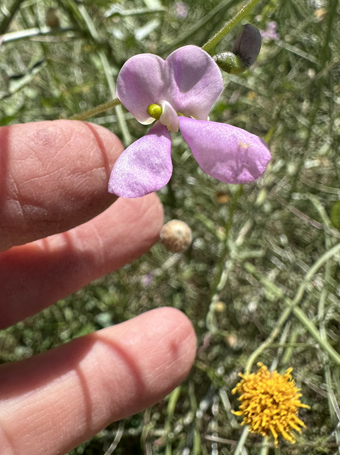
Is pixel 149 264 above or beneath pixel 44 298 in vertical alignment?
beneath

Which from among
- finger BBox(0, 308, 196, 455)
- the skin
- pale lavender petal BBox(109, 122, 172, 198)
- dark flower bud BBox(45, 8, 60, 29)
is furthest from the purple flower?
dark flower bud BBox(45, 8, 60, 29)

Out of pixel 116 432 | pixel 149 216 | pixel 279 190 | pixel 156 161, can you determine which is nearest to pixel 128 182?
pixel 156 161

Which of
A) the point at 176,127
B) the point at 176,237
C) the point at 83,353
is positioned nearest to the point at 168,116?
the point at 176,127

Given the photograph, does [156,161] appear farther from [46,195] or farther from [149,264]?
[149,264]

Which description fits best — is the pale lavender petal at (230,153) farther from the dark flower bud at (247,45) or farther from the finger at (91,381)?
the finger at (91,381)

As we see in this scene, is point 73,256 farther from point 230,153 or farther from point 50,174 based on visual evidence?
point 230,153

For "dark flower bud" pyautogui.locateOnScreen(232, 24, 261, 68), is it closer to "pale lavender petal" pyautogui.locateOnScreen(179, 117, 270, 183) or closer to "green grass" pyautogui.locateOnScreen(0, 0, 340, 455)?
"pale lavender petal" pyautogui.locateOnScreen(179, 117, 270, 183)

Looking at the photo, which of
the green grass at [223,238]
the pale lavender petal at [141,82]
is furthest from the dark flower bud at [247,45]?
the green grass at [223,238]
